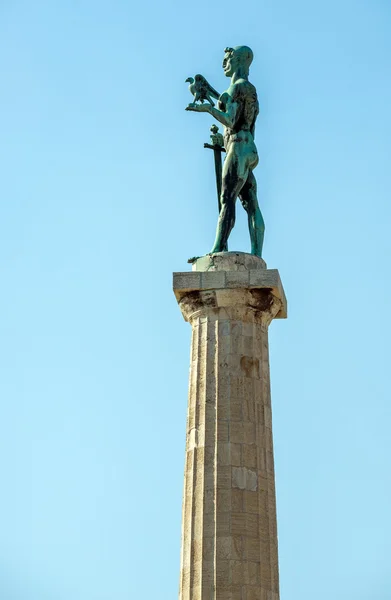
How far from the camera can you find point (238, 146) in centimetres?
2305

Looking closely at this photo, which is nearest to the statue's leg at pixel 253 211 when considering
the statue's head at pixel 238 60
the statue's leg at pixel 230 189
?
the statue's leg at pixel 230 189

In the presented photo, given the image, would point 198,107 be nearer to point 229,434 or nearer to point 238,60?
point 238,60

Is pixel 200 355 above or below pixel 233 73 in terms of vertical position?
below

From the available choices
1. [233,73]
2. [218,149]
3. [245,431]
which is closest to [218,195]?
[218,149]

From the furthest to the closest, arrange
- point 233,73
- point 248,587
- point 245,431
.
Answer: point 233,73
point 245,431
point 248,587

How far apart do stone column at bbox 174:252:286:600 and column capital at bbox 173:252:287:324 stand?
0.7 inches

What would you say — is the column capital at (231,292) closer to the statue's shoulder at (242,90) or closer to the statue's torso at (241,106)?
the statue's torso at (241,106)

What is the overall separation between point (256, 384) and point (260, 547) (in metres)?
3.04

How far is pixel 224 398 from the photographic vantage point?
2072cm

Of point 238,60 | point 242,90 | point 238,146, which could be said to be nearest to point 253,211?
point 238,146

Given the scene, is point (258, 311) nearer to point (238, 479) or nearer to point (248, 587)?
point (238, 479)

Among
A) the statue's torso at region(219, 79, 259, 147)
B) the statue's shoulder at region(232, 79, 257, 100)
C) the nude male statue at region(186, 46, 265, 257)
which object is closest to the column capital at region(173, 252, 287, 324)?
the nude male statue at region(186, 46, 265, 257)

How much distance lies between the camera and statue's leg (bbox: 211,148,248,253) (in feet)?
74.6

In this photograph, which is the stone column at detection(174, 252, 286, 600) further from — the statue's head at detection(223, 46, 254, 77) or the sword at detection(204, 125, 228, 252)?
the statue's head at detection(223, 46, 254, 77)
